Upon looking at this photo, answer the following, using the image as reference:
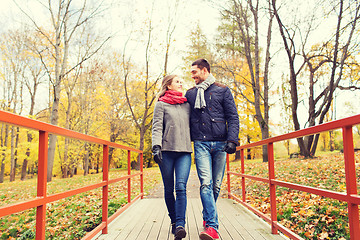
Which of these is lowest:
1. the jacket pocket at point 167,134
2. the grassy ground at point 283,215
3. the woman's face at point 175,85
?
the grassy ground at point 283,215

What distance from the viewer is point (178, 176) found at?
3.10 metres

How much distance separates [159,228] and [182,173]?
113 cm

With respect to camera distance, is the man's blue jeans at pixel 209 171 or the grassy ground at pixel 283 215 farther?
the grassy ground at pixel 283 215

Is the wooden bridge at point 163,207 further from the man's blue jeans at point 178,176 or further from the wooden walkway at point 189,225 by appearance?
the man's blue jeans at point 178,176

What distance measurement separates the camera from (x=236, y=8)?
11.1 meters

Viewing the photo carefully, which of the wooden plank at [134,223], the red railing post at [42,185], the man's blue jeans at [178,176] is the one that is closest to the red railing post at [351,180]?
the man's blue jeans at [178,176]

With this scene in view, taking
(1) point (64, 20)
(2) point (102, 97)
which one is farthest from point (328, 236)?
(2) point (102, 97)

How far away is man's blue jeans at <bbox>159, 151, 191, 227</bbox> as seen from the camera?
3.03m

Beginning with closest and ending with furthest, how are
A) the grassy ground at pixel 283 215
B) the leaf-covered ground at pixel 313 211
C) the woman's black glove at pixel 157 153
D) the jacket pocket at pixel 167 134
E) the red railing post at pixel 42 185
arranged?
1. the red railing post at pixel 42 185
2. the woman's black glove at pixel 157 153
3. the jacket pocket at pixel 167 134
4. the leaf-covered ground at pixel 313 211
5. the grassy ground at pixel 283 215

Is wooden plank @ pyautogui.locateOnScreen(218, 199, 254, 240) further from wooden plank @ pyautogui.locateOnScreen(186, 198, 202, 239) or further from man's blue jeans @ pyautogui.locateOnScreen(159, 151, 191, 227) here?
man's blue jeans @ pyautogui.locateOnScreen(159, 151, 191, 227)

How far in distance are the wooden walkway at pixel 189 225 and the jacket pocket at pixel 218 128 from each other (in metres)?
1.12

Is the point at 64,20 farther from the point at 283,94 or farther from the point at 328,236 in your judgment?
the point at 283,94

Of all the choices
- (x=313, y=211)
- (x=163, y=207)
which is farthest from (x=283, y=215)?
(x=163, y=207)

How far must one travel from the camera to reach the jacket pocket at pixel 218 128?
10.3 feet
